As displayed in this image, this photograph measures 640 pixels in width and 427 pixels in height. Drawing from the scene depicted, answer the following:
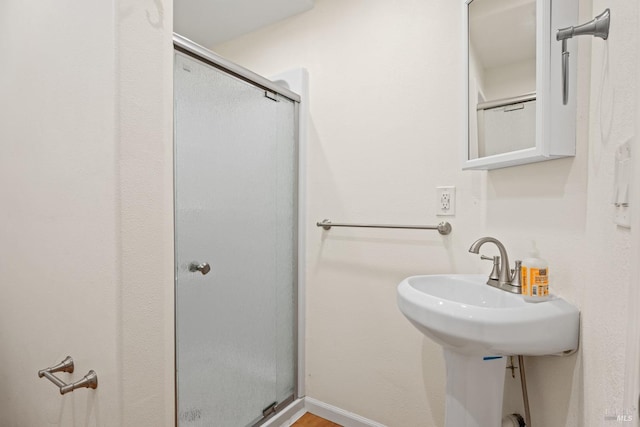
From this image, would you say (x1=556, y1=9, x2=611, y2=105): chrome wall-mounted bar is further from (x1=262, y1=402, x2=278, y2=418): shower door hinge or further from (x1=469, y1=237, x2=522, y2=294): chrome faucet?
(x1=262, y1=402, x2=278, y2=418): shower door hinge

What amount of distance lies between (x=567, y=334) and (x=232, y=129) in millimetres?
1306

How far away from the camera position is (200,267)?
121cm

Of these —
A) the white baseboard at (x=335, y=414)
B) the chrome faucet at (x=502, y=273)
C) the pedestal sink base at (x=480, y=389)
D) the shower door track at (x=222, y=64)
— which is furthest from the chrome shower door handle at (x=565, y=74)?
the white baseboard at (x=335, y=414)

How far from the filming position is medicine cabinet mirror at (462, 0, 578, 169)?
94cm

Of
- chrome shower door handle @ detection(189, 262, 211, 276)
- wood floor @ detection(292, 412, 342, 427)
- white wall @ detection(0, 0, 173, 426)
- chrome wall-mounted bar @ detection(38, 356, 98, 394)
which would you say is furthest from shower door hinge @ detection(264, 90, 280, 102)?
wood floor @ detection(292, 412, 342, 427)

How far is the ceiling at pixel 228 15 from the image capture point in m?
1.68

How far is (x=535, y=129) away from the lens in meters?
0.97

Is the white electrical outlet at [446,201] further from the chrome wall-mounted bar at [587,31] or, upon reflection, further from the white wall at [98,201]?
the white wall at [98,201]

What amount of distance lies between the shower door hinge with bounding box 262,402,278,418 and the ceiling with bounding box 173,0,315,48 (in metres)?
1.99

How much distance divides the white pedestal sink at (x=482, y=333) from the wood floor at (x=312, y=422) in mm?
744

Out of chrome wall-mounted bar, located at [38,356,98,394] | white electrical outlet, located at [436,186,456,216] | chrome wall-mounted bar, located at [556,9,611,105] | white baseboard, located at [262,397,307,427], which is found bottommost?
white baseboard, located at [262,397,307,427]

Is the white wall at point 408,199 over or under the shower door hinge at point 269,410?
over

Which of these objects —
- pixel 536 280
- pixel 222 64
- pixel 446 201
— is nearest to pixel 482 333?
pixel 536 280

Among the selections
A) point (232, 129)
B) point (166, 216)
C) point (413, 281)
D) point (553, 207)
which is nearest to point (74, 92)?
point (166, 216)
